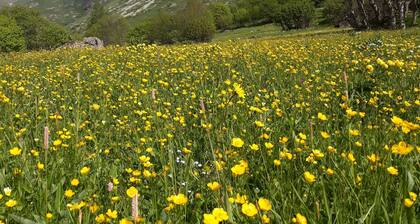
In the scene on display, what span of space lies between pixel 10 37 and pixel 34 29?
23.5 metres

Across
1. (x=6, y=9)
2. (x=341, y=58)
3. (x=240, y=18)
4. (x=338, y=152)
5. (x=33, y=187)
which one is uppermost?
(x=6, y=9)

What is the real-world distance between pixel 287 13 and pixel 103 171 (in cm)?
8298

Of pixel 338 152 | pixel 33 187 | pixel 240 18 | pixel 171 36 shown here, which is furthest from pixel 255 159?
pixel 240 18

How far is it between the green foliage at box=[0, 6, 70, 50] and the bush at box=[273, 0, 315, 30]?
4802 cm

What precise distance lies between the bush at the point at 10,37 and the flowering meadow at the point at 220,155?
6550cm

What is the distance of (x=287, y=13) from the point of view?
81938 mm

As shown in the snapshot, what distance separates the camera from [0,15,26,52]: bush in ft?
215

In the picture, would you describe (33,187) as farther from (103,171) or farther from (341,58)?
(341,58)

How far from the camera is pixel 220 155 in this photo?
123 inches

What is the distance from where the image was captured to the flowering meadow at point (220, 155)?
2387mm

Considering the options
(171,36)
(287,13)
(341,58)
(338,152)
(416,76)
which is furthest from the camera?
(171,36)

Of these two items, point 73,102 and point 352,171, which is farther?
point 73,102

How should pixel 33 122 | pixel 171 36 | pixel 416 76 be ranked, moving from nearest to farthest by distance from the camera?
pixel 33 122
pixel 416 76
pixel 171 36

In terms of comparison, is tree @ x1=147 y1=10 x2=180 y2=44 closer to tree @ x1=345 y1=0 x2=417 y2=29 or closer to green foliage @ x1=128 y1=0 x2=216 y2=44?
green foliage @ x1=128 y1=0 x2=216 y2=44
